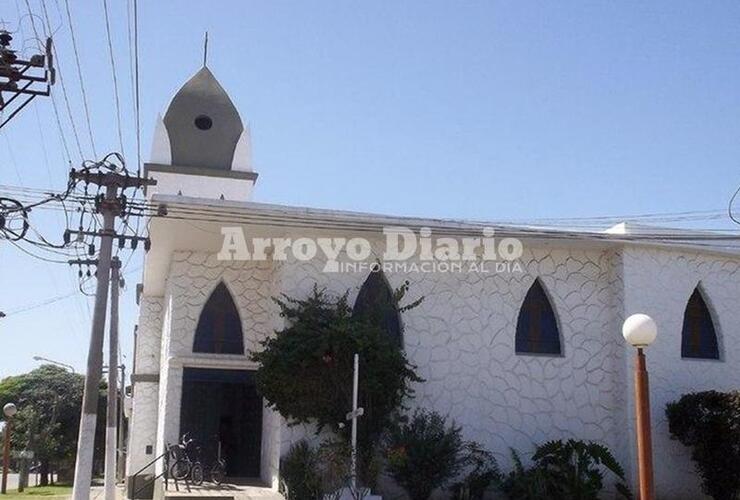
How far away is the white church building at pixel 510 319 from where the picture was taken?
59.6 ft

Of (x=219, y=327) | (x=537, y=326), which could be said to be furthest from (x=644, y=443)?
(x=219, y=327)

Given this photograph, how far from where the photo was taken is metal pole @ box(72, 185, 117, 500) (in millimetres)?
16281

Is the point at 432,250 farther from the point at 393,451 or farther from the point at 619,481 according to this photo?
the point at 619,481

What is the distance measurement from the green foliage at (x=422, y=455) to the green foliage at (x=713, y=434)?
13.6 ft

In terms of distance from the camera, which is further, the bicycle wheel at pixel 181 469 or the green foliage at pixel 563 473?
the bicycle wheel at pixel 181 469

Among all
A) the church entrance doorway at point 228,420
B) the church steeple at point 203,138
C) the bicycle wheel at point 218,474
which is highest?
the church steeple at point 203,138

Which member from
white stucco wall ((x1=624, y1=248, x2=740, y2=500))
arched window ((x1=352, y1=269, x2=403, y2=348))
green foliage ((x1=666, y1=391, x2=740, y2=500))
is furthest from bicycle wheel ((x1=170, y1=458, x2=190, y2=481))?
green foliage ((x1=666, y1=391, x2=740, y2=500))

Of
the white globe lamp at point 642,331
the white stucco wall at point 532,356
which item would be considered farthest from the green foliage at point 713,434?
the white globe lamp at point 642,331

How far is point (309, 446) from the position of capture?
55.2 ft

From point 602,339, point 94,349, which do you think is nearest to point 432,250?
point 602,339

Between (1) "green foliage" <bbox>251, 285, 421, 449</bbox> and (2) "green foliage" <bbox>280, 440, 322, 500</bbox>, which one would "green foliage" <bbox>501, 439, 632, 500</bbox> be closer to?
(1) "green foliage" <bbox>251, 285, 421, 449</bbox>

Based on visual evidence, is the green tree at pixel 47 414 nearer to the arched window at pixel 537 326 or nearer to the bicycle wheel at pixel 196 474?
the bicycle wheel at pixel 196 474

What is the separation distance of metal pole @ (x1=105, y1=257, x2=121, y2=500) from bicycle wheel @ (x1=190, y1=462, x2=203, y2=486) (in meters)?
5.00

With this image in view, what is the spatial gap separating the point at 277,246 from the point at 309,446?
13.7ft
